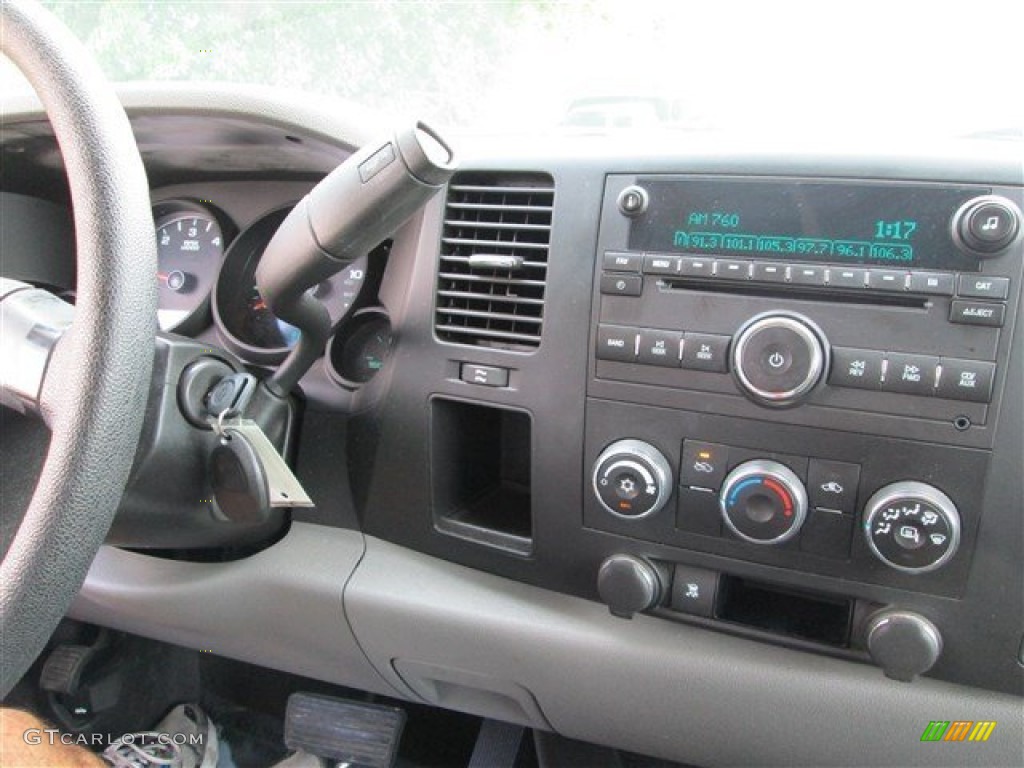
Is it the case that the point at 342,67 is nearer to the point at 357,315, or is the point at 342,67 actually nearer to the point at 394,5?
the point at 394,5

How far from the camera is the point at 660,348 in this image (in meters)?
0.90

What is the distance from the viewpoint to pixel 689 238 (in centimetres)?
88

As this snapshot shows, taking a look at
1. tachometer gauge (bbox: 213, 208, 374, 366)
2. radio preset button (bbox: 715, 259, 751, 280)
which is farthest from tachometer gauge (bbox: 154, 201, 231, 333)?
radio preset button (bbox: 715, 259, 751, 280)

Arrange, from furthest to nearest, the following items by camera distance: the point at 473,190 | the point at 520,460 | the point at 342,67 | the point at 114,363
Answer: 1. the point at 342,67
2. the point at 520,460
3. the point at 473,190
4. the point at 114,363

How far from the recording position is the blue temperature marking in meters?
0.86

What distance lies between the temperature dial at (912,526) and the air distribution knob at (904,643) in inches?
2.2

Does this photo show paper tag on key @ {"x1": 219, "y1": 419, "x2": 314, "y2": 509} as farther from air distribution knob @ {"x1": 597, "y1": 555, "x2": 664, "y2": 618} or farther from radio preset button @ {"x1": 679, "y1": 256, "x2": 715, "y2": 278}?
radio preset button @ {"x1": 679, "y1": 256, "x2": 715, "y2": 278}

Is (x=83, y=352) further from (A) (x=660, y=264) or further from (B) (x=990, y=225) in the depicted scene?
(B) (x=990, y=225)

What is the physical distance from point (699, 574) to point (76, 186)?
0.77 metres

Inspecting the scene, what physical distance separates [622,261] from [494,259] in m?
0.16

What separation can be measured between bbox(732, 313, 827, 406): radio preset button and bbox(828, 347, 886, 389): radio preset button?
0.02 metres

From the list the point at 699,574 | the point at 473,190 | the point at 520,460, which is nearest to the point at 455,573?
the point at 520,460

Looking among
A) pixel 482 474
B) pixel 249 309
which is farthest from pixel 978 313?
pixel 249 309

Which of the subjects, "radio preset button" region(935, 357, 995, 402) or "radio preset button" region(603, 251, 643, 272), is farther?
"radio preset button" region(603, 251, 643, 272)
